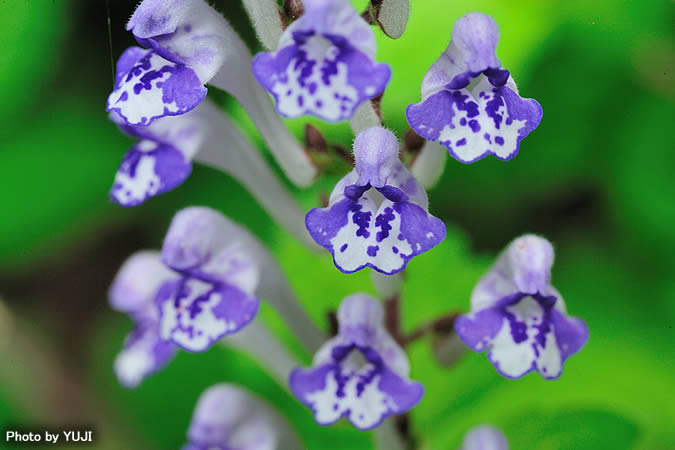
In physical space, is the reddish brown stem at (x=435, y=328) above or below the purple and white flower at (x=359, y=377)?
below

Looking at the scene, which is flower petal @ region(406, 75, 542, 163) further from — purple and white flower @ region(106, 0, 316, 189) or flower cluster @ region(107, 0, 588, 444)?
purple and white flower @ region(106, 0, 316, 189)

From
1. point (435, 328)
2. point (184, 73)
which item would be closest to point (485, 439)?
point (435, 328)

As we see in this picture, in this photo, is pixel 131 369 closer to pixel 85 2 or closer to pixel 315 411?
Answer: pixel 315 411

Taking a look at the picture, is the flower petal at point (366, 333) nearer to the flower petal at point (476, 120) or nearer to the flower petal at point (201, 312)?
the flower petal at point (201, 312)

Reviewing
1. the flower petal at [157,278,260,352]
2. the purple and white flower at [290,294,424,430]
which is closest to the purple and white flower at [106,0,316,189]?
the flower petal at [157,278,260,352]

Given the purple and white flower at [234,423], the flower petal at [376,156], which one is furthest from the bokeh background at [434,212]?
the flower petal at [376,156]

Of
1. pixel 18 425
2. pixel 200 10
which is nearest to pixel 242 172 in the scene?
pixel 200 10
